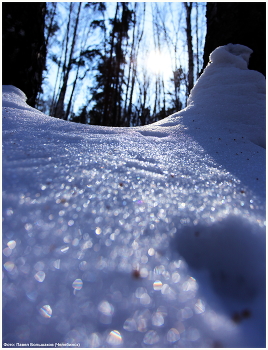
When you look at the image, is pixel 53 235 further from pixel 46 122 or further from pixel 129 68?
pixel 129 68

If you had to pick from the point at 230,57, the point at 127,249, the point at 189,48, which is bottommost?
the point at 127,249

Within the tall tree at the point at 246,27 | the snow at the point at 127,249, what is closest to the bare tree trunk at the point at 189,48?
the tall tree at the point at 246,27

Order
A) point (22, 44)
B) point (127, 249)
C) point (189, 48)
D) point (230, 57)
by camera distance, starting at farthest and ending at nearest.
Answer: point (189, 48), point (22, 44), point (230, 57), point (127, 249)

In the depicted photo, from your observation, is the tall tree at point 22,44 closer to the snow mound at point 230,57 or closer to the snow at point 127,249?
the snow at point 127,249

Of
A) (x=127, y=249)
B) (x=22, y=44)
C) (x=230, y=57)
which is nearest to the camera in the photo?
(x=127, y=249)

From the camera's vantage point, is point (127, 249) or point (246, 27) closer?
point (127, 249)

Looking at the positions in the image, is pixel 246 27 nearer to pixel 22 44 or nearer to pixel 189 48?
pixel 22 44

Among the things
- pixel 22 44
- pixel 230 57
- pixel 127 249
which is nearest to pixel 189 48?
pixel 230 57
